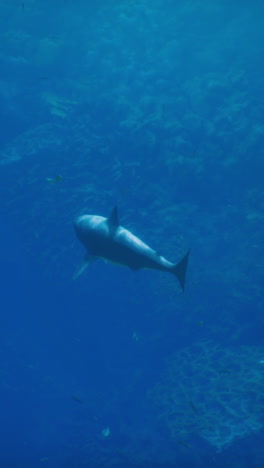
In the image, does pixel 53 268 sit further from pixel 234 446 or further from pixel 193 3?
pixel 193 3

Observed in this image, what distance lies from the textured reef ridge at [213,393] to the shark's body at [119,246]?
8.28 meters

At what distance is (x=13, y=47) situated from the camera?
2680cm

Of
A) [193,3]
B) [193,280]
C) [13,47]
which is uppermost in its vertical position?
[193,3]

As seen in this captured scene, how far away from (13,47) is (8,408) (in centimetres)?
3030

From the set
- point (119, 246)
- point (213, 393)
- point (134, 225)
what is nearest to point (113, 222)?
point (119, 246)

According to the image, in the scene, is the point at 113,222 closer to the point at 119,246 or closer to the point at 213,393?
the point at 119,246

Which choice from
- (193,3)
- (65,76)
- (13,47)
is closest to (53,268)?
(65,76)

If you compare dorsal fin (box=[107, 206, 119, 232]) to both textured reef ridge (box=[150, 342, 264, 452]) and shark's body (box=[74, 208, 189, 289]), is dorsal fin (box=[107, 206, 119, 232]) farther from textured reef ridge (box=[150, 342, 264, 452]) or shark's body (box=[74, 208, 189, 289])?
textured reef ridge (box=[150, 342, 264, 452])

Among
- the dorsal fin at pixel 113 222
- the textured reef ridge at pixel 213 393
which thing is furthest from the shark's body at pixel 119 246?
the textured reef ridge at pixel 213 393

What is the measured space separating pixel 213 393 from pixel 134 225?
9.51 m

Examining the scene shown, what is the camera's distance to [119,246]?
3703 millimetres

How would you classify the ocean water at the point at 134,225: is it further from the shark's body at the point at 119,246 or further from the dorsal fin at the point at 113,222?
the dorsal fin at the point at 113,222

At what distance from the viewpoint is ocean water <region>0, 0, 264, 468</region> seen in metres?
14.6

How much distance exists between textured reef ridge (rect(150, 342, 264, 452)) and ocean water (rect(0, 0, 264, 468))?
0.22ft
